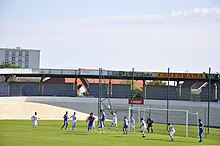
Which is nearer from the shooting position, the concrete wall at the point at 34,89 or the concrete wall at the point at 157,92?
the concrete wall at the point at 34,89

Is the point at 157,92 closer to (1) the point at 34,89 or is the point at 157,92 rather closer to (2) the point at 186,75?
(2) the point at 186,75

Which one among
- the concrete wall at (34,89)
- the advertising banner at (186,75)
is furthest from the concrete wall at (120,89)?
the concrete wall at (34,89)

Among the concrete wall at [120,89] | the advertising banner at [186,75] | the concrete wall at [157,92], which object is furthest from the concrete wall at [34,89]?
the advertising banner at [186,75]

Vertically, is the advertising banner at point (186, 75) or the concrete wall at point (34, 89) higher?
the advertising banner at point (186, 75)

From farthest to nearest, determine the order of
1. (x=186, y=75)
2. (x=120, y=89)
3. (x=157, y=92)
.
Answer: (x=120, y=89), (x=157, y=92), (x=186, y=75)

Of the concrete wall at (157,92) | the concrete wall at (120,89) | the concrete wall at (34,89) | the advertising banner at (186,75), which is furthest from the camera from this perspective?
the concrete wall at (120,89)

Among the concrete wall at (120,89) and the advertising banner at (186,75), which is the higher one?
the advertising banner at (186,75)

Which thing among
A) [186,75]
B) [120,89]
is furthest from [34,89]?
[186,75]

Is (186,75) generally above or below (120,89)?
above

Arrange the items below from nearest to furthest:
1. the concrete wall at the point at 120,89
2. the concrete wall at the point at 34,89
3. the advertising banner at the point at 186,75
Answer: the advertising banner at the point at 186,75
the concrete wall at the point at 34,89
the concrete wall at the point at 120,89

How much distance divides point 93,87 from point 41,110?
13.9 m

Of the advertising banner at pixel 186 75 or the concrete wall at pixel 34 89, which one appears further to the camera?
the concrete wall at pixel 34 89

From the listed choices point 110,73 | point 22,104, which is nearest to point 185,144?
point 22,104

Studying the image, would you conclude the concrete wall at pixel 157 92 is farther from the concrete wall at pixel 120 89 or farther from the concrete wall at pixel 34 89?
the concrete wall at pixel 34 89
